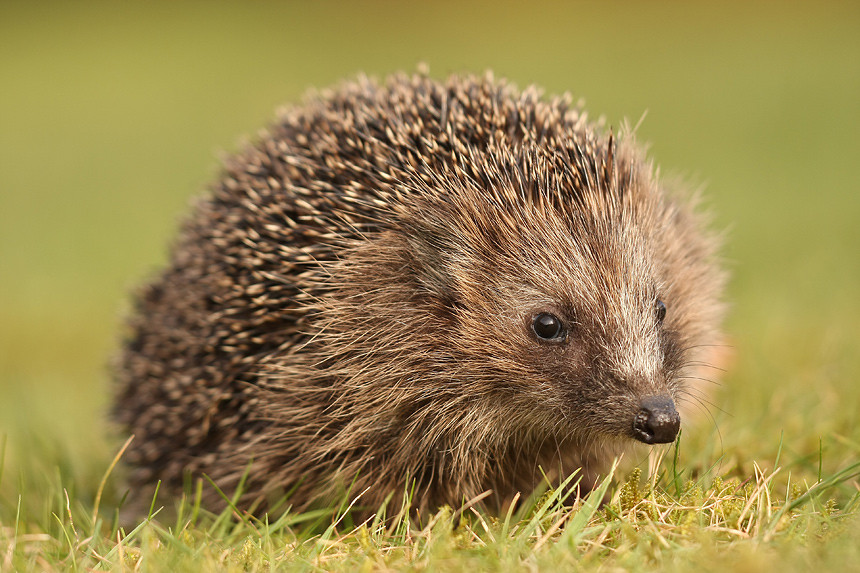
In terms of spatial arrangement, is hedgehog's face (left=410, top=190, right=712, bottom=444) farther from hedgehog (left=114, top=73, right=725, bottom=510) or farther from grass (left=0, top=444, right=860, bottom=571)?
Result: grass (left=0, top=444, right=860, bottom=571)

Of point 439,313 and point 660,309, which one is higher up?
point 660,309

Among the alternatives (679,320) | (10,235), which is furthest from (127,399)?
(10,235)

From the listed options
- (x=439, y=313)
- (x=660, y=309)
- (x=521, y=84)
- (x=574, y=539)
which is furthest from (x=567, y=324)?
(x=521, y=84)

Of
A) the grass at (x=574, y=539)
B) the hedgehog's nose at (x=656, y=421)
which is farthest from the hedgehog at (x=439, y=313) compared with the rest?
the grass at (x=574, y=539)

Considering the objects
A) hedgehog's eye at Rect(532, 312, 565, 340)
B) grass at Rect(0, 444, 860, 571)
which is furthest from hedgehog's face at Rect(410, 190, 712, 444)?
grass at Rect(0, 444, 860, 571)

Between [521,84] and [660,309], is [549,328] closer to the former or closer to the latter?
[660,309]

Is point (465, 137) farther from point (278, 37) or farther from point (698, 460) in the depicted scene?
point (278, 37)

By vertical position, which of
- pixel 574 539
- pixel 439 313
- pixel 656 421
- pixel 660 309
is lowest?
pixel 574 539

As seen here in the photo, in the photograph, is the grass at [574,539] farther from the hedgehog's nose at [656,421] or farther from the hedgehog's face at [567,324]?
the hedgehog's face at [567,324]
